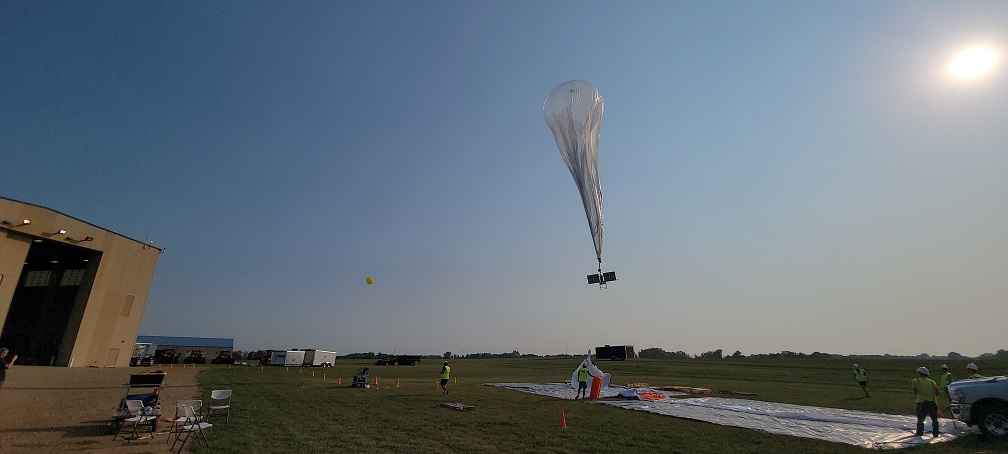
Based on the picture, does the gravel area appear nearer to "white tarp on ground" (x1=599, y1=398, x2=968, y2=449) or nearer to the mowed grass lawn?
the mowed grass lawn

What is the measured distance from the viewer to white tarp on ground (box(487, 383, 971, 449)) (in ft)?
40.5

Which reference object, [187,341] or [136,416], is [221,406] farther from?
[187,341]

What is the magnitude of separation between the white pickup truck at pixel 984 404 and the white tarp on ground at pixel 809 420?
2.47 ft

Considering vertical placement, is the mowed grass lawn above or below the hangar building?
below

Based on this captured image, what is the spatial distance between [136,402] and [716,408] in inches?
766

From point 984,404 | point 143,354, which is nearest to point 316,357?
point 143,354

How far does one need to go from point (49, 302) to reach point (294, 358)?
25.4 meters

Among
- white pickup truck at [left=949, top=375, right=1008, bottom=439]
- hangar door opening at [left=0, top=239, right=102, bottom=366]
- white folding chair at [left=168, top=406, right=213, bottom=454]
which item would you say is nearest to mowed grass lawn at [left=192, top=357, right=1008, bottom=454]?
white folding chair at [left=168, top=406, right=213, bottom=454]

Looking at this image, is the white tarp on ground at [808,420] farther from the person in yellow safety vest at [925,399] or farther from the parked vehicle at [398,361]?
the parked vehicle at [398,361]

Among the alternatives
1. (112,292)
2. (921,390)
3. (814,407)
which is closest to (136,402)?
(921,390)

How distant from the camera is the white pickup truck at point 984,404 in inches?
461

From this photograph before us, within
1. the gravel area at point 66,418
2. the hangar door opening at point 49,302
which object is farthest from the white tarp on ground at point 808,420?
the hangar door opening at point 49,302

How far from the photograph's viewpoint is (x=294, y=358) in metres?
59.0

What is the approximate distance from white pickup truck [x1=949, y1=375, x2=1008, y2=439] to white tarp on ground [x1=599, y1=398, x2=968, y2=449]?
0.75 m
